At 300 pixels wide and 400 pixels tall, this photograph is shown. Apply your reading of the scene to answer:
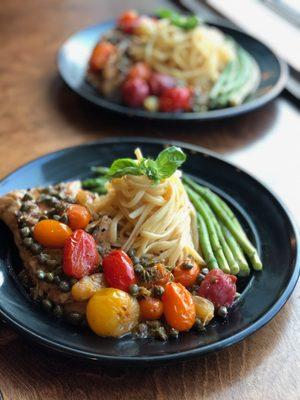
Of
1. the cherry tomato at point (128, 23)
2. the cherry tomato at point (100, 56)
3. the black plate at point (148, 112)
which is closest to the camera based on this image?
the black plate at point (148, 112)

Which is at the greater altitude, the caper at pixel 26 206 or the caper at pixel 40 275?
the caper at pixel 40 275

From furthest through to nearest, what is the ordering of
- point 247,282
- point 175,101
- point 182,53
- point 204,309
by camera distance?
point 182,53, point 175,101, point 247,282, point 204,309

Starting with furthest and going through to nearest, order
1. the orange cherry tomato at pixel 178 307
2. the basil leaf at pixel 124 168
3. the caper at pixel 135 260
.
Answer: the basil leaf at pixel 124 168
the caper at pixel 135 260
the orange cherry tomato at pixel 178 307

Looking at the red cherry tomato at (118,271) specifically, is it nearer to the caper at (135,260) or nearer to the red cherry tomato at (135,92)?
the caper at (135,260)

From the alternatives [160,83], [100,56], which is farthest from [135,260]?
[100,56]

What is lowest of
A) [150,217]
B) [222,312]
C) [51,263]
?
[51,263]

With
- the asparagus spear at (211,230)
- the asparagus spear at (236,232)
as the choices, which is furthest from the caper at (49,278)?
the asparagus spear at (236,232)

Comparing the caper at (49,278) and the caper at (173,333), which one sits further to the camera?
the caper at (49,278)

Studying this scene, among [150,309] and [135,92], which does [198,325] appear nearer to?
[150,309]
